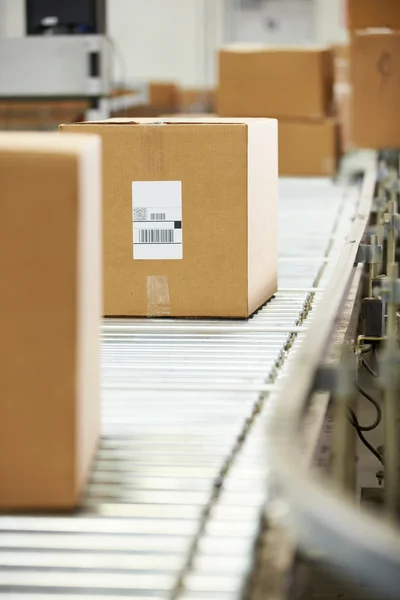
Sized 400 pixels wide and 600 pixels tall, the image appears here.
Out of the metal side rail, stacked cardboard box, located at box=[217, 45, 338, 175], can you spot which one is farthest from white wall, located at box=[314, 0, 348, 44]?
the metal side rail

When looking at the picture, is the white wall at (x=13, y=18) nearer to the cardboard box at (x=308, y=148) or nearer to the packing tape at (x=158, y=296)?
the cardboard box at (x=308, y=148)

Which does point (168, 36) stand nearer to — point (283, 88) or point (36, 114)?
point (36, 114)

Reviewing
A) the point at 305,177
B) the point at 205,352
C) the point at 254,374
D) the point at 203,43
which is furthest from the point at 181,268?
the point at 203,43

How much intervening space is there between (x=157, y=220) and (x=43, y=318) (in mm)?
909

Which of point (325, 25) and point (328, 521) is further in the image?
point (325, 25)

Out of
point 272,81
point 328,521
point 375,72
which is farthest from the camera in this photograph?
point 272,81

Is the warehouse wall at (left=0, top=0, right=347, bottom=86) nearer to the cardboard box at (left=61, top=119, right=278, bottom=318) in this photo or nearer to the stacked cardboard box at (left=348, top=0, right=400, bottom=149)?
the stacked cardboard box at (left=348, top=0, right=400, bottom=149)

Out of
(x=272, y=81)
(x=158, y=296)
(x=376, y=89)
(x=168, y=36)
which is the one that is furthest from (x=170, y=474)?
(x=168, y=36)

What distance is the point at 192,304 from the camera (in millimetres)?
2064

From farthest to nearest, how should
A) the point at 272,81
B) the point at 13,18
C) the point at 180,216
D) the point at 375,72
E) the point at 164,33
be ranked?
the point at 13,18, the point at 164,33, the point at 272,81, the point at 375,72, the point at 180,216

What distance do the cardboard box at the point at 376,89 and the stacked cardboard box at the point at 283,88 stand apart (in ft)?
2.52

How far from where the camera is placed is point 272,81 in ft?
15.8

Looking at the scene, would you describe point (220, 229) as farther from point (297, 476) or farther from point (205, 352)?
point (297, 476)

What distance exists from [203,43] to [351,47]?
631cm
